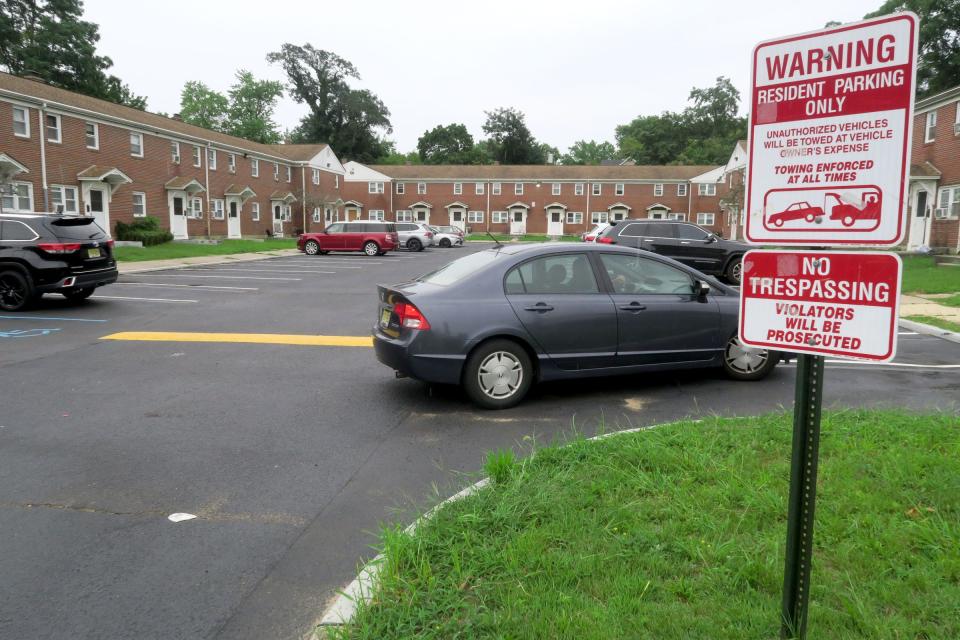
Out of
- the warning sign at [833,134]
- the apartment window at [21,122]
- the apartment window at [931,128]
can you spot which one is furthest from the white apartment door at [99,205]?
the apartment window at [931,128]

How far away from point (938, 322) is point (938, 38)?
51.9 meters

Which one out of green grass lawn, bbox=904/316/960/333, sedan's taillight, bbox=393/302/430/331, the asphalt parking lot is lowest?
the asphalt parking lot

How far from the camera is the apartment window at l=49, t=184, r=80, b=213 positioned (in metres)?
29.2

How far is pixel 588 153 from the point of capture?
4887 inches

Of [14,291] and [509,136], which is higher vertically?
[509,136]

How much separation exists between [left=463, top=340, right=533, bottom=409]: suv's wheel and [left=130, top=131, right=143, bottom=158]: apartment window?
3489cm

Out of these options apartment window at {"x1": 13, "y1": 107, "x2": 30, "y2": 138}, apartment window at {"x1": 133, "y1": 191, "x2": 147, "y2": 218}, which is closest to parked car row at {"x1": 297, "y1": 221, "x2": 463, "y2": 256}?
apartment window at {"x1": 133, "y1": 191, "x2": 147, "y2": 218}

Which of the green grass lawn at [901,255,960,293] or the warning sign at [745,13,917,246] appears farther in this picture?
the green grass lawn at [901,255,960,293]

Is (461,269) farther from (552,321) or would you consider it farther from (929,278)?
(929,278)

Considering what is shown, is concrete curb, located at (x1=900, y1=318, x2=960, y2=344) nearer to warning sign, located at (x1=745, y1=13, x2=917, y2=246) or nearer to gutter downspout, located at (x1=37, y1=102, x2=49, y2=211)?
warning sign, located at (x1=745, y1=13, x2=917, y2=246)

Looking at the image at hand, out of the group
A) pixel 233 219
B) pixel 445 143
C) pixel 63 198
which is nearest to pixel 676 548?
pixel 63 198

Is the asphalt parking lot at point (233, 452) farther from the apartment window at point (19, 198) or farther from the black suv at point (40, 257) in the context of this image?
the apartment window at point (19, 198)

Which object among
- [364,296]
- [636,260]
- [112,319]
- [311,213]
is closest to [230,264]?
[364,296]

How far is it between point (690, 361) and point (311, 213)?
5165cm
